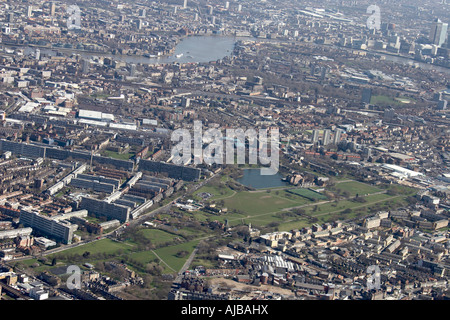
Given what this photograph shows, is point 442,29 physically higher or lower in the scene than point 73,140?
higher

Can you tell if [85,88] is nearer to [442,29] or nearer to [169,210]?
[169,210]

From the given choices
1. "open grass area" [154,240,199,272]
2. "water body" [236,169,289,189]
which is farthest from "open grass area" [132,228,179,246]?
"water body" [236,169,289,189]

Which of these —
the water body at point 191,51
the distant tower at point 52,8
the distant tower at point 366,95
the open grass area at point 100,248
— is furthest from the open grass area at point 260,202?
the distant tower at point 52,8

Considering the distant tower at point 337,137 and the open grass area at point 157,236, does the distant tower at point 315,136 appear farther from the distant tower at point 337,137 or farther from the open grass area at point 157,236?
the open grass area at point 157,236

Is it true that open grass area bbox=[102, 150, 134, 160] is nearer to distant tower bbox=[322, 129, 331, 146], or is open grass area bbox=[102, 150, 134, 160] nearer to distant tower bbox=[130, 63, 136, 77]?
distant tower bbox=[322, 129, 331, 146]

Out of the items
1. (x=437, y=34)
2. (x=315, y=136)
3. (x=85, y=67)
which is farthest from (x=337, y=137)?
(x=437, y=34)

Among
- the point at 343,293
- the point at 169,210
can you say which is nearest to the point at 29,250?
the point at 169,210
